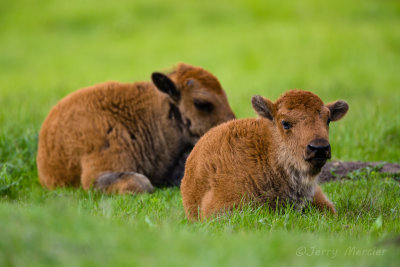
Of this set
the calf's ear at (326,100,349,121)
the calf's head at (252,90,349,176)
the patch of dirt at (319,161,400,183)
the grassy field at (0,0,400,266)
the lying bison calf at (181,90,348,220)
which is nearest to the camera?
the grassy field at (0,0,400,266)

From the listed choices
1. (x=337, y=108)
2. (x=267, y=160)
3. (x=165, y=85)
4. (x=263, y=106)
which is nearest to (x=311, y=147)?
(x=267, y=160)

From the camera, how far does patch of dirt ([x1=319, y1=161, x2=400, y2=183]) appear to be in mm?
8859

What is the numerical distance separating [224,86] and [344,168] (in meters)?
14.0

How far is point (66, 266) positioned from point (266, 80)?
1978 cm

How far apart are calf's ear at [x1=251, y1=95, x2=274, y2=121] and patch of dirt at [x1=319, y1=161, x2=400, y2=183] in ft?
8.40

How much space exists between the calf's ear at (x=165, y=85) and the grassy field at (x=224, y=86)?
6.35ft

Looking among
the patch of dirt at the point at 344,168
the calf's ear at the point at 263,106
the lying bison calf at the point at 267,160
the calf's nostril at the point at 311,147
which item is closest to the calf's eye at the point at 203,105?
the patch of dirt at the point at 344,168

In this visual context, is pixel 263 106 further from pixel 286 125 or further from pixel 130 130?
pixel 130 130

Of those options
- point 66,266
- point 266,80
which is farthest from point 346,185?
point 266,80

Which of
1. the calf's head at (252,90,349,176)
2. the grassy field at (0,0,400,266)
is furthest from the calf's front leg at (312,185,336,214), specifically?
the calf's head at (252,90,349,176)

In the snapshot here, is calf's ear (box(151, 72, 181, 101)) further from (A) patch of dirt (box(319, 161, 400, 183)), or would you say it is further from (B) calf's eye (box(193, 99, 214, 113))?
(A) patch of dirt (box(319, 161, 400, 183))

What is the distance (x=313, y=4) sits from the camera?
1516 inches

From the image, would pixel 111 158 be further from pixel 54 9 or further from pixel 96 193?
pixel 54 9

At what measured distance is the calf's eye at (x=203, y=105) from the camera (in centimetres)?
930
